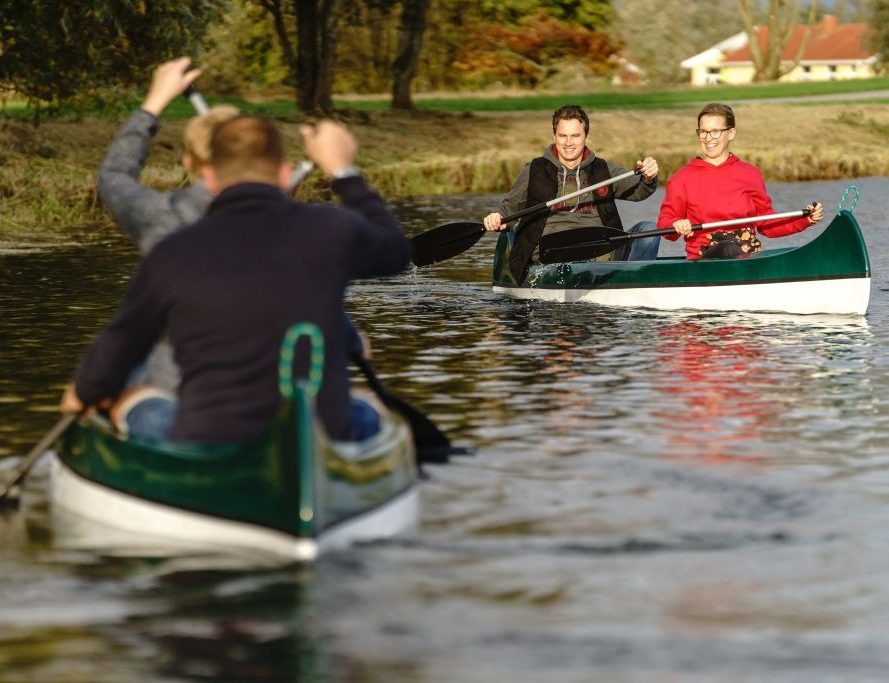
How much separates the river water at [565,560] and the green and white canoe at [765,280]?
2.45 metres

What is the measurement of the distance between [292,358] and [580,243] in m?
10.9

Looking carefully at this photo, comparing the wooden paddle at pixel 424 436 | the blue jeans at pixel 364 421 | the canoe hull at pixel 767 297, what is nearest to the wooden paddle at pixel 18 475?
the blue jeans at pixel 364 421

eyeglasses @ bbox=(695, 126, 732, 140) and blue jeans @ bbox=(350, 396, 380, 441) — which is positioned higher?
eyeglasses @ bbox=(695, 126, 732, 140)

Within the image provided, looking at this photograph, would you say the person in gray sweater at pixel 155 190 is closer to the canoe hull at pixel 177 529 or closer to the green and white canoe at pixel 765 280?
the canoe hull at pixel 177 529

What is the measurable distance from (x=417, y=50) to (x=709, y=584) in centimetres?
4170

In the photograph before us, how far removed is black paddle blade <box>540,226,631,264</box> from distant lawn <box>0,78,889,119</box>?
2789 cm

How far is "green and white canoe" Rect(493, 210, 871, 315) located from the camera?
1641cm

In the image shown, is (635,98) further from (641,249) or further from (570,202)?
(570,202)

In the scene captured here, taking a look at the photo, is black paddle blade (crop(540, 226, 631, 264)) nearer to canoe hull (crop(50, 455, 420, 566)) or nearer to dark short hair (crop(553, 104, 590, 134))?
dark short hair (crop(553, 104, 590, 134))

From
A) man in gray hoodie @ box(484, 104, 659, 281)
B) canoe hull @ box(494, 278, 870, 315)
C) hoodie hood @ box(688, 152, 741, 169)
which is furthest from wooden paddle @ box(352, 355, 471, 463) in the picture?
man in gray hoodie @ box(484, 104, 659, 281)

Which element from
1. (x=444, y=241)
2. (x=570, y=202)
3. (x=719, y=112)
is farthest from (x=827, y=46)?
(x=719, y=112)

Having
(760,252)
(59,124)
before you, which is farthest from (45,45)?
(760,252)

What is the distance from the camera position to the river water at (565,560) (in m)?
6.36

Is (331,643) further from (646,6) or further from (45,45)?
(646,6)
